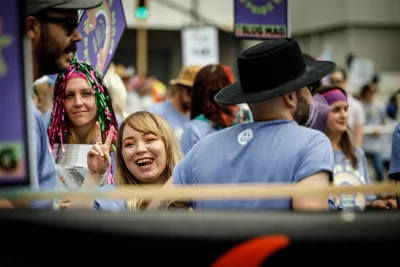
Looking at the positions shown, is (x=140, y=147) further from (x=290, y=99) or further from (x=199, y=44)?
(x=199, y=44)

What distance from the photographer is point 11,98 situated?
2625 millimetres

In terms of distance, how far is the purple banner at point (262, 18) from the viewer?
6160mm

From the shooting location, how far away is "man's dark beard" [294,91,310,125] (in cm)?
339

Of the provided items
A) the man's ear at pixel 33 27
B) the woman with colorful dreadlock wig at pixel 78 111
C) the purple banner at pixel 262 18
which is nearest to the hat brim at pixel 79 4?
the man's ear at pixel 33 27

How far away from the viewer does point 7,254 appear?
254 cm

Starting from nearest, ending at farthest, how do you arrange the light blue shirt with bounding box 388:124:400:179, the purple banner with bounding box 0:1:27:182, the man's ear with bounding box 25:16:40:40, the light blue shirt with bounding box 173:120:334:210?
the purple banner with bounding box 0:1:27:182 < the light blue shirt with bounding box 173:120:334:210 < the man's ear with bounding box 25:16:40:40 < the light blue shirt with bounding box 388:124:400:179

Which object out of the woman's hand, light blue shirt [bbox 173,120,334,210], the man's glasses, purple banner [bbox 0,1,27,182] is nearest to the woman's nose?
the woman's hand

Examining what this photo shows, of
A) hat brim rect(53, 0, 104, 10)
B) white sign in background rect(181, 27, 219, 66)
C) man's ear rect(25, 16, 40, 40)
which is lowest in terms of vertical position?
man's ear rect(25, 16, 40, 40)

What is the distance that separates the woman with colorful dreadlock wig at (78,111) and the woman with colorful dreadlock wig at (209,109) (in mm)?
1703

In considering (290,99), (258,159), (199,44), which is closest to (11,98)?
(258,159)

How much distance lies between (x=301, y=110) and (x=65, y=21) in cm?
137

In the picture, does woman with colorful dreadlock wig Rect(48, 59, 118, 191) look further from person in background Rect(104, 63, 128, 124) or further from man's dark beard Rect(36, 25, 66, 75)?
person in background Rect(104, 63, 128, 124)

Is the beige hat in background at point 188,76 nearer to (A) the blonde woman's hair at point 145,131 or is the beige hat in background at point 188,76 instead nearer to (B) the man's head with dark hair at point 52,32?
(A) the blonde woman's hair at point 145,131

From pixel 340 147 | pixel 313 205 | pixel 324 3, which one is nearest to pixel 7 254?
pixel 313 205
